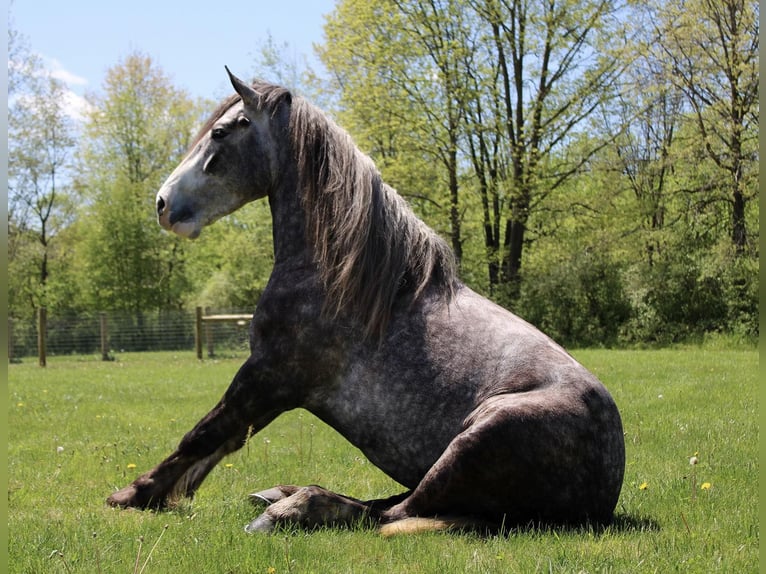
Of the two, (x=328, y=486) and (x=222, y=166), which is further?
(x=328, y=486)

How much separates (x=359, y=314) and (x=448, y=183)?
86.1ft

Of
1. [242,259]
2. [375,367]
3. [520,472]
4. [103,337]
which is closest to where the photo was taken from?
[520,472]

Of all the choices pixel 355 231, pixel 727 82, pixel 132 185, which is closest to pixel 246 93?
pixel 355 231

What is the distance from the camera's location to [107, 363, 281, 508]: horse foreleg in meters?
4.18

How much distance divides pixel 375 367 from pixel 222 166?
4.95ft

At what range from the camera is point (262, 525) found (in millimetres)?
3807

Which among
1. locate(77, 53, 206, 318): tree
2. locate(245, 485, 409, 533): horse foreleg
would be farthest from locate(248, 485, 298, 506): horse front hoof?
locate(77, 53, 206, 318): tree

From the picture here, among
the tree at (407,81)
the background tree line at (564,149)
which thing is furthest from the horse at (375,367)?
the tree at (407,81)

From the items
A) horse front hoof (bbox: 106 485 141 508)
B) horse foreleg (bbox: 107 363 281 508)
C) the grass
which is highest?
horse foreleg (bbox: 107 363 281 508)

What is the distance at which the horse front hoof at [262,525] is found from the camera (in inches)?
149

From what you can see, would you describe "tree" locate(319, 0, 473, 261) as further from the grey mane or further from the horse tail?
the horse tail

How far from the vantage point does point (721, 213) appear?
77.0 feet

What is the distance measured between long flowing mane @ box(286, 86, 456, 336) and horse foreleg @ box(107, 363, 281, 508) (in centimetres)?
67

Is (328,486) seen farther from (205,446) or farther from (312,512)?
(312,512)
